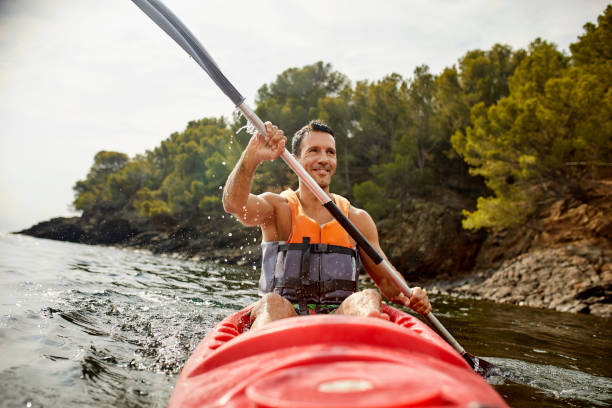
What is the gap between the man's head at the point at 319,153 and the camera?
9.30 feet

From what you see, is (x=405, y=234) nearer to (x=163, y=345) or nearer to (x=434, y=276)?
(x=434, y=276)

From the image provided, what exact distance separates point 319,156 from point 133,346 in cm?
201

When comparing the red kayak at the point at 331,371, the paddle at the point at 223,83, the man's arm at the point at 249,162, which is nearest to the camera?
the red kayak at the point at 331,371

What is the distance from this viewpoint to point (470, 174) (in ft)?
64.7

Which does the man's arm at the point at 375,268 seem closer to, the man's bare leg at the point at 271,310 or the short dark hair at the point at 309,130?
the short dark hair at the point at 309,130

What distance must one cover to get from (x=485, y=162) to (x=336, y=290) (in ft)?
42.0

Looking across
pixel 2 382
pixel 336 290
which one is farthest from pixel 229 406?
pixel 2 382

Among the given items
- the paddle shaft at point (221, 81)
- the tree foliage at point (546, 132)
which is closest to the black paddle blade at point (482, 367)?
the paddle shaft at point (221, 81)

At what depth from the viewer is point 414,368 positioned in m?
1.13

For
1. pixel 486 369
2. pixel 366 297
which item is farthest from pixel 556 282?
pixel 366 297

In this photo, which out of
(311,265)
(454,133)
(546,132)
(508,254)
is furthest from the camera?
(454,133)

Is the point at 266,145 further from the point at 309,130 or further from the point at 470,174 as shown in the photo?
the point at 470,174

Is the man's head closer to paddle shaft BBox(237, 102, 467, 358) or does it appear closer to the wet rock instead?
paddle shaft BBox(237, 102, 467, 358)

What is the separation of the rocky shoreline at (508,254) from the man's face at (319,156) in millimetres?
3699
